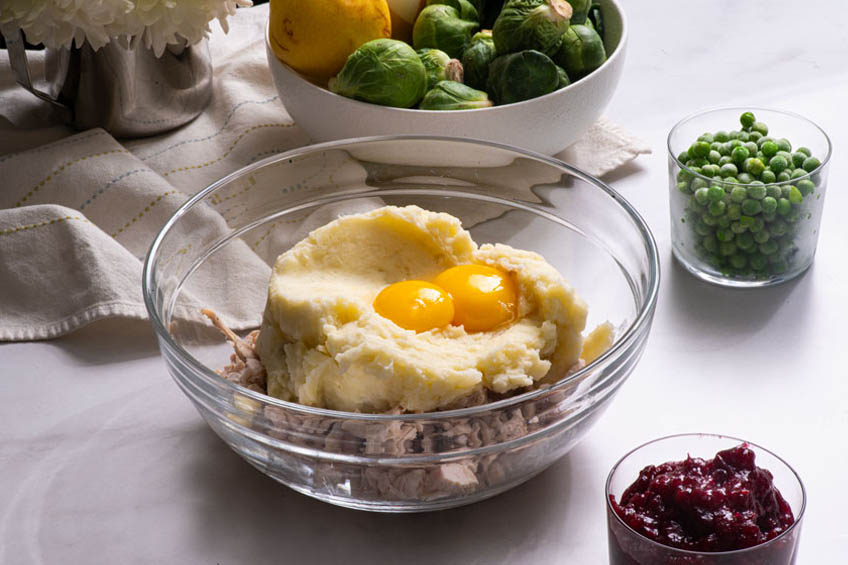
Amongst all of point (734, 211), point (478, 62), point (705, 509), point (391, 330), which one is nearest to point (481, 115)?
point (478, 62)

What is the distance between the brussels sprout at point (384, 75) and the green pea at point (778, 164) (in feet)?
1.92

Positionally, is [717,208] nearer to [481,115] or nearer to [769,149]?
[769,149]

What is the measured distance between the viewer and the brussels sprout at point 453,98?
160 cm

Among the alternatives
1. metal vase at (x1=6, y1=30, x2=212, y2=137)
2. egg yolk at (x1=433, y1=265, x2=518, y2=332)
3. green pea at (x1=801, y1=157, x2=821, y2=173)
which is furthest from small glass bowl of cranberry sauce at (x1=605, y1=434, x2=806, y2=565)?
metal vase at (x1=6, y1=30, x2=212, y2=137)

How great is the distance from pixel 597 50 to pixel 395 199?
1.55ft

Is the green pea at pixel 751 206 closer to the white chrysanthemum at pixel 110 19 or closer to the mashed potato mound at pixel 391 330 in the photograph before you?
the mashed potato mound at pixel 391 330

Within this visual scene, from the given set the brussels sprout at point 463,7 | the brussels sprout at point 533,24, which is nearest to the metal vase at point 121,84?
the brussels sprout at point 463,7

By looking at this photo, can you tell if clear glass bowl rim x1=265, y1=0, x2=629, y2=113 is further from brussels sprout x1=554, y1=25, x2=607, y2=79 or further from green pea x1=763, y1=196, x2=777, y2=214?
green pea x1=763, y1=196, x2=777, y2=214

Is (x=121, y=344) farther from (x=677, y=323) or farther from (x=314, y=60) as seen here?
(x=677, y=323)

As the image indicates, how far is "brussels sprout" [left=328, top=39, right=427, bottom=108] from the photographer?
1.59 meters

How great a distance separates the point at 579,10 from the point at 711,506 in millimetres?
1068

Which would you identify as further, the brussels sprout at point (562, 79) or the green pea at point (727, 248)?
the brussels sprout at point (562, 79)

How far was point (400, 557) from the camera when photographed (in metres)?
1.11

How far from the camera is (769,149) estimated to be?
145 centimetres
